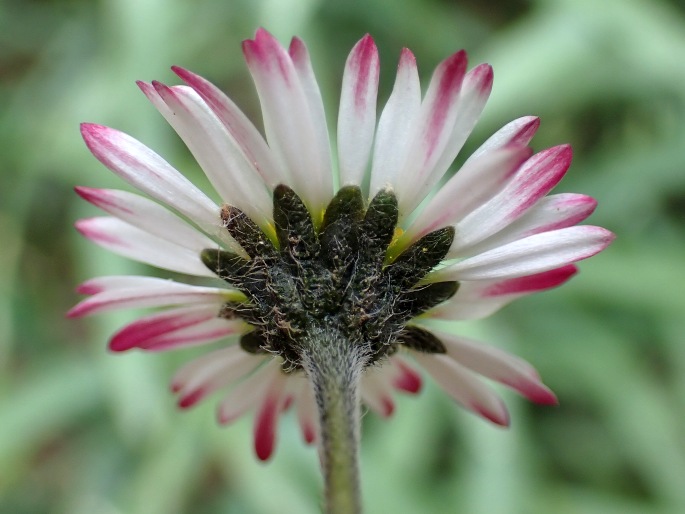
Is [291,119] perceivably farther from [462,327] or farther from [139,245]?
[462,327]

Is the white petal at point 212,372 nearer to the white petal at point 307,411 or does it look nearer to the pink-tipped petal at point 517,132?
the white petal at point 307,411

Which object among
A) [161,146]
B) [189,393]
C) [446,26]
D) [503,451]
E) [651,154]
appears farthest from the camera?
[446,26]

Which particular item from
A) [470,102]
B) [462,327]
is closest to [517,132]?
[470,102]

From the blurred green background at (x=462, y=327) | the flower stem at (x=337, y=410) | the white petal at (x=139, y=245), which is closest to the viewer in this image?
the flower stem at (x=337, y=410)

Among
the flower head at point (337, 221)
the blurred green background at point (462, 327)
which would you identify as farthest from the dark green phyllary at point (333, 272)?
the blurred green background at point (462, 327)

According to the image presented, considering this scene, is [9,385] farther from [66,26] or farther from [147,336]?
[147,336]

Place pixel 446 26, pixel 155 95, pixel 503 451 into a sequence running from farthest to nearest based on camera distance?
pixel 446 26
pixel 503 451
pixel 155 95

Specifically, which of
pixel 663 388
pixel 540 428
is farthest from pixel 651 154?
pixel 540 428
